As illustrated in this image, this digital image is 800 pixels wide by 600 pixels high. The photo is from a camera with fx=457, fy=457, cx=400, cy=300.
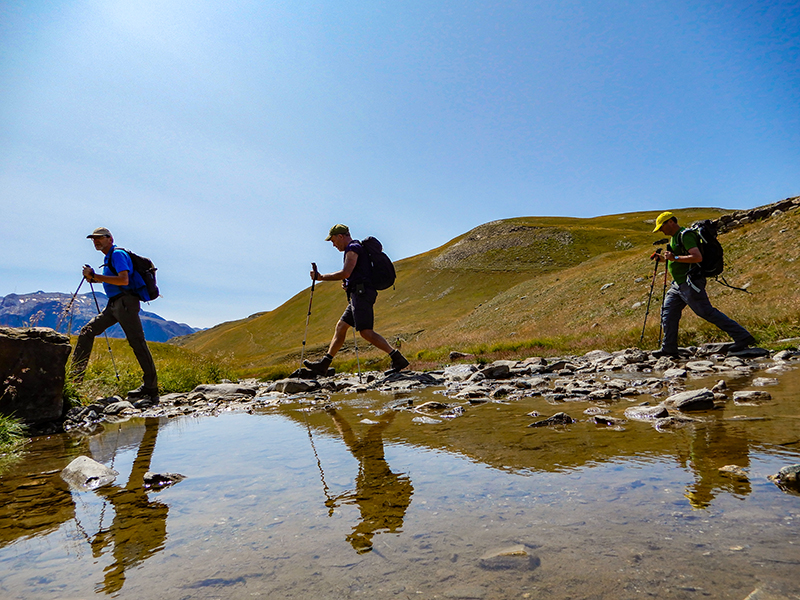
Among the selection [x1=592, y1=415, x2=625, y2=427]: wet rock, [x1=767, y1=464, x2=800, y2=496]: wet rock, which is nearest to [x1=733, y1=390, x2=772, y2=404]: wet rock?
[x1=592, y1=415, x2=625, y2=427]: wet rock

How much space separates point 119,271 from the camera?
1076 cm

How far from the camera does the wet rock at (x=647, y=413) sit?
219 inches

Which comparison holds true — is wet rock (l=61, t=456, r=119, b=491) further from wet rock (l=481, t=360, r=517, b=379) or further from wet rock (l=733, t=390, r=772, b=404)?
wet rock (l=481, t=360, r=517, b=379)

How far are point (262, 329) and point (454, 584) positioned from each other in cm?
13055

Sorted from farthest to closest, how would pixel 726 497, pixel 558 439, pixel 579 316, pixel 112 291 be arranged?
pixel 579 316, pixel 112 291, pixel 558 439, pixel 726 497

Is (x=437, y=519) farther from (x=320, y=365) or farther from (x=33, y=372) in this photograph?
(x=320, y=365)

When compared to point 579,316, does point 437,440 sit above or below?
below

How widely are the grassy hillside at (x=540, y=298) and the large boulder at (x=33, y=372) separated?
8498 millimetres

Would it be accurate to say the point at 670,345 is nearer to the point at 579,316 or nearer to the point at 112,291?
the point at 112,291

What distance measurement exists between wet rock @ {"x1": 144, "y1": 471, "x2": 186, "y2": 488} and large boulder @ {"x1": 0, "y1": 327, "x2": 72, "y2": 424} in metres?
5.29

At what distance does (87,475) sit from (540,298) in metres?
41.8

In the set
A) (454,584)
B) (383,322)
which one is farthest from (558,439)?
(383,322)

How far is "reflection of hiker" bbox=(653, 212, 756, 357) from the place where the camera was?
37.5 ft

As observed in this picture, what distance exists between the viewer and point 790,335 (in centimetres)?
1337
